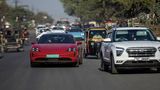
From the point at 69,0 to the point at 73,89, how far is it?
114 metres

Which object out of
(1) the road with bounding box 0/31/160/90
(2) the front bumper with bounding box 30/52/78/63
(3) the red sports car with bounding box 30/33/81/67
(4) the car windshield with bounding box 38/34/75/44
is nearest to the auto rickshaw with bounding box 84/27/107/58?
(4) the car windshield with bounding box 38/34/75/44

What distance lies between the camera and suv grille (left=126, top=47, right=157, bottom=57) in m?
20.1

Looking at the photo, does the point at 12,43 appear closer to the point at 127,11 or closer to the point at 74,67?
the point at 127,11

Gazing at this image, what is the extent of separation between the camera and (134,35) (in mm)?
21641

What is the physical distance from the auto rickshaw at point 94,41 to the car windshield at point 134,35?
35.7 ft

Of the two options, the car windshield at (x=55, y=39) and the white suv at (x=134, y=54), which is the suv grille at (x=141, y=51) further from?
the car windshield at (x=55, y=39)

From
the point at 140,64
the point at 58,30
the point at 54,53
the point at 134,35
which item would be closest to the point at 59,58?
the point at 54,53

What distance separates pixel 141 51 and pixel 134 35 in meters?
1.63

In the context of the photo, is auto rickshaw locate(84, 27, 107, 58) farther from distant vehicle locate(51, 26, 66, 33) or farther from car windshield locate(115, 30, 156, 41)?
car windshield locate(115, 30, 156, 41)

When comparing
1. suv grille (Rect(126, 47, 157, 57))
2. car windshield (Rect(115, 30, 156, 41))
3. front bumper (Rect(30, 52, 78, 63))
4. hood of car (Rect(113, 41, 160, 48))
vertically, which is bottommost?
front bumper (Rect(30, 52, 78, 63))

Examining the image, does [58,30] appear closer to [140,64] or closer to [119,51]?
[119,51]

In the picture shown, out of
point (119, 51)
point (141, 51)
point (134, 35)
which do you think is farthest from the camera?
point (134, 35)

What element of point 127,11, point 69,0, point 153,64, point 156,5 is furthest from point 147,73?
point 69,0

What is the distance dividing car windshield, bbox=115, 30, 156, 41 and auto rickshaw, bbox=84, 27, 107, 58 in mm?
10869
